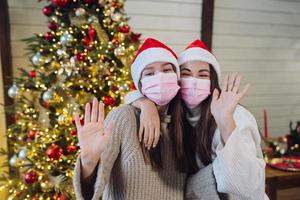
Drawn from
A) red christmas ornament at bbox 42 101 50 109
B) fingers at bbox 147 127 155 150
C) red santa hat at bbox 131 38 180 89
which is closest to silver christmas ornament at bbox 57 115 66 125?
red christmas ornament at bbox 42 101 50 109

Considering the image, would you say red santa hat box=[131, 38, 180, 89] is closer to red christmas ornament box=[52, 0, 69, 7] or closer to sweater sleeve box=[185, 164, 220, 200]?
sweater sleeve box=[185, 164, 220, 200]

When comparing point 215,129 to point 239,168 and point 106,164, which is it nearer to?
point 239,168

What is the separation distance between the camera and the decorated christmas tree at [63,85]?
1.67 metres

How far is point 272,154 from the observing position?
253cm

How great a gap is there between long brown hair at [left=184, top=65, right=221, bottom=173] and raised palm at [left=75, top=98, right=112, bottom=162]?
0.37m

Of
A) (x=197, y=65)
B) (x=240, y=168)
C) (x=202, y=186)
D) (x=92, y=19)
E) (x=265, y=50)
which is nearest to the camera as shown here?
(x=240, y=168)

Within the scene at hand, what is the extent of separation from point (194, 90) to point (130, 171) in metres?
0.40

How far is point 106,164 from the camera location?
0.93 meters

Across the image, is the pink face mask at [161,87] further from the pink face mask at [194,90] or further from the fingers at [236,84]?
the fingers at [236,84]

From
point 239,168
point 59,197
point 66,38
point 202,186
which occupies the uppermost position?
point 66,38

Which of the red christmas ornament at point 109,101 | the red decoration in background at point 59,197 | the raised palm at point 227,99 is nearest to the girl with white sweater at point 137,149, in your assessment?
the raised palm at point 227,99

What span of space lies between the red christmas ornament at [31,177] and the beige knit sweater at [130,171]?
0.83 m

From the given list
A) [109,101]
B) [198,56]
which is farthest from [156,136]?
[109,101]

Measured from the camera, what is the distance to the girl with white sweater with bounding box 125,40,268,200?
2.94 ft
